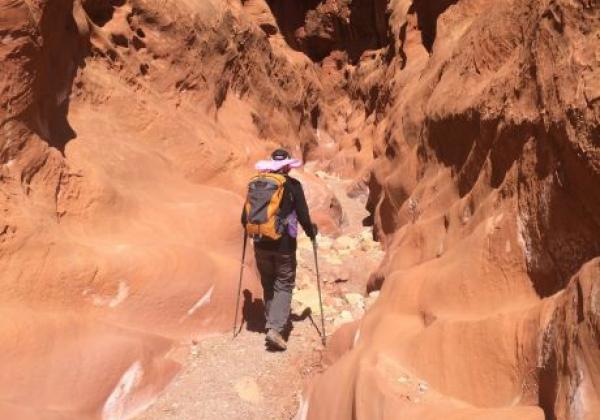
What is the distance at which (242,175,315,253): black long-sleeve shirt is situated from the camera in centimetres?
496

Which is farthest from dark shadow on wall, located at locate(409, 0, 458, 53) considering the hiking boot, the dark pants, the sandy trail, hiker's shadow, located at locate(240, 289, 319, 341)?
the hiking boot

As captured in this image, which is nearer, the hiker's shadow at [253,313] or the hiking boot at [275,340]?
the hiking boot at [275,340]

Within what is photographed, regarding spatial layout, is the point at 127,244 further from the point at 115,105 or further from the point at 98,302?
the point at 115,105

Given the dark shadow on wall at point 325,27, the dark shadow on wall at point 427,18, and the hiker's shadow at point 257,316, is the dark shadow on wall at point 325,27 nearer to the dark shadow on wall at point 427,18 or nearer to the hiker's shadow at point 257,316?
the dark shadow on wall at point 427,18

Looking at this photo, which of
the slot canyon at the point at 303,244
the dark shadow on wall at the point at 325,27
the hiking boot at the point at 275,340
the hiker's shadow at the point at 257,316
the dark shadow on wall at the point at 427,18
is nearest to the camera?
the slot canyon at the point at 303,244

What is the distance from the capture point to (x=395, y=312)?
4.18m

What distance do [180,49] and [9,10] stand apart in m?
5.14

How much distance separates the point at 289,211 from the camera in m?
5.02

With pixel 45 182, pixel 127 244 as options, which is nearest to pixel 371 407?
pixel 127 244

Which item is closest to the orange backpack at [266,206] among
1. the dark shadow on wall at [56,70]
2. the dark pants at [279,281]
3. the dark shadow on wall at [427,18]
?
the dark pants at [279,281]

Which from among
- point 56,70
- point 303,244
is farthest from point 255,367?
point 56,70

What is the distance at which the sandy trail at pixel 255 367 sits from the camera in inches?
168

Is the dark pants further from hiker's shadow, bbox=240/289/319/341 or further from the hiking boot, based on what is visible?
hiker's shadow, bbox=240/289/319/341

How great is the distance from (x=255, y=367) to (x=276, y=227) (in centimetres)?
120
